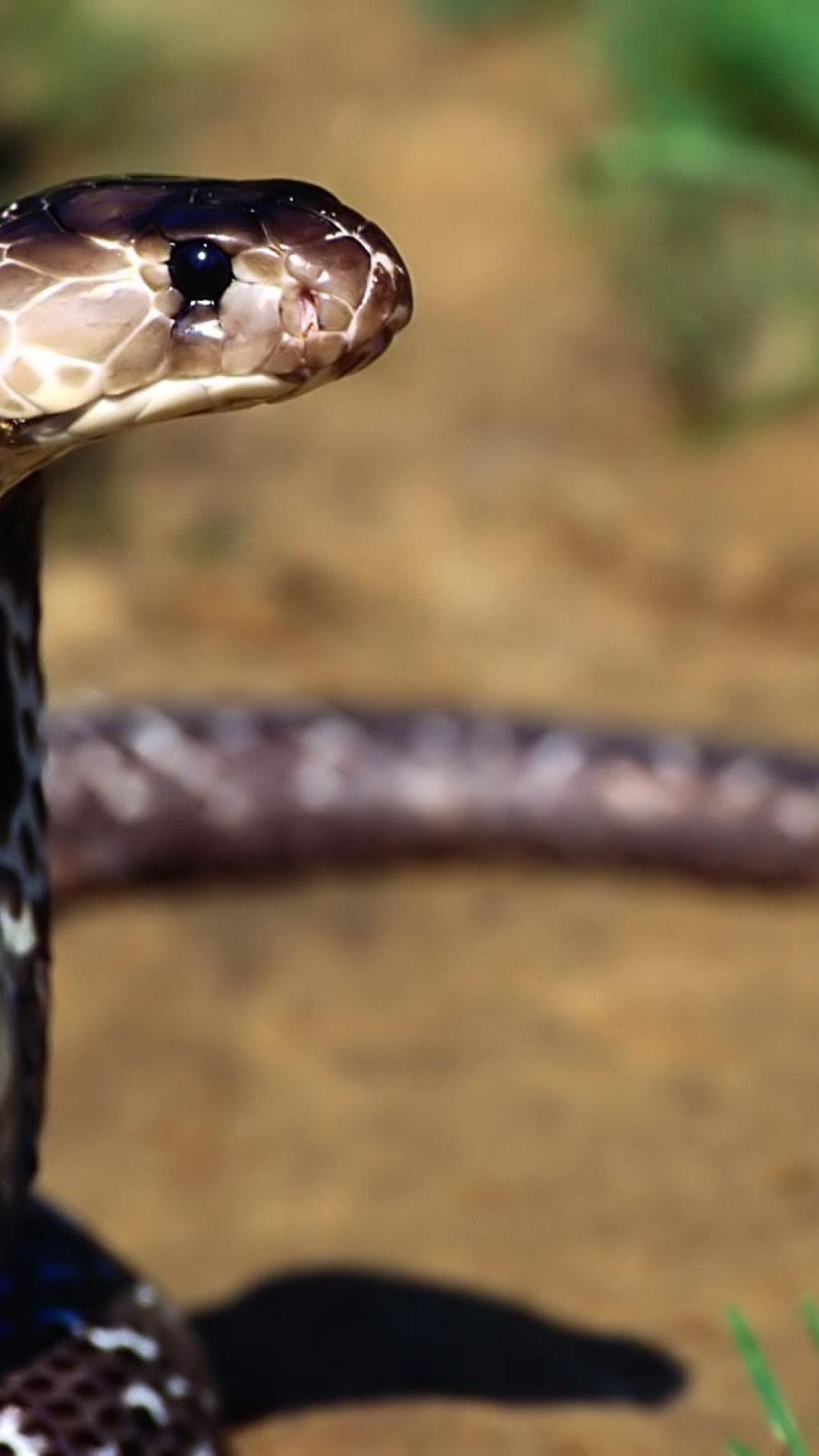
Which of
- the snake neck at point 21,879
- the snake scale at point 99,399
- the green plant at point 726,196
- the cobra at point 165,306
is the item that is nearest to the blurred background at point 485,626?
the green plant at point 726,196

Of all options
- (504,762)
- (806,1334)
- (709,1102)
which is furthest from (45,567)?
(806,1334)

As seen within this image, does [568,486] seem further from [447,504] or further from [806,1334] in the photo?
[806,1334]

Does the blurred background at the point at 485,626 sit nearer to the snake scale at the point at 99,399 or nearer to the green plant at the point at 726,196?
the green plant at the point at 726,196

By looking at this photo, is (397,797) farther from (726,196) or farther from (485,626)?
(726,196)

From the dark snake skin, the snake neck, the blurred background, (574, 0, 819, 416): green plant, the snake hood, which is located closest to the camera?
the snake hood

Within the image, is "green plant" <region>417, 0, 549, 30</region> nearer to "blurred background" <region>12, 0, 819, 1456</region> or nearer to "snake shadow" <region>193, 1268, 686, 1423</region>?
"blurred background" <region>12, 0, 819, 1456</region>

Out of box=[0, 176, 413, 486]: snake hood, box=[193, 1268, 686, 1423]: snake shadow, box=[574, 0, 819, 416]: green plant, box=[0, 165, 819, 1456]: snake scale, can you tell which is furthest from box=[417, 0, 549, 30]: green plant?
box=[0, 176, 413, 486]: snake hood
